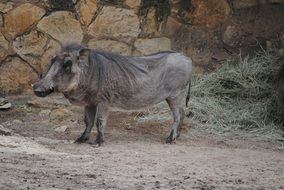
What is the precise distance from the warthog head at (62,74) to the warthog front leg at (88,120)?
0.34 meters

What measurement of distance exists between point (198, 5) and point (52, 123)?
2.57 m

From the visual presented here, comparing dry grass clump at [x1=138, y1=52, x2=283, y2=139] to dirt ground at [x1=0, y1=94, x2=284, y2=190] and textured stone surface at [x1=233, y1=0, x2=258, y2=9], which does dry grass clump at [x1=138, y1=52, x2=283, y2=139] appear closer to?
dirt ground at [x1=0, y1=94, x2=284, y2=190]

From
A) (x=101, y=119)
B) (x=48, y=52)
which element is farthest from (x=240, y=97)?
(x=48, y=52)

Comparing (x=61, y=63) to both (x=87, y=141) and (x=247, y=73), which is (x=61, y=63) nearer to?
(x=87, y=141)

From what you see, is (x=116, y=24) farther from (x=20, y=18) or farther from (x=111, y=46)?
(x=20, y=18)

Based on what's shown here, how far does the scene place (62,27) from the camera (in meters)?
8.12

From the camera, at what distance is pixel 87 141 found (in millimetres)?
6285

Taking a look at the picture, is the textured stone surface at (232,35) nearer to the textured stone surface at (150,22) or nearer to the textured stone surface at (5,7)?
the textured stone surface at (150,22)

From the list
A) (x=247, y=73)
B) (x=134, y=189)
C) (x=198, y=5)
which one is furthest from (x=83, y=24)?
(x=134, y=189)

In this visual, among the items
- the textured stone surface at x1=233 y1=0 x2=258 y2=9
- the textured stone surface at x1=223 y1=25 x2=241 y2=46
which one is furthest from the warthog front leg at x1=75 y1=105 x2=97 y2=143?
the textured stone surface at x1=233 y1=0 x2=258 y2=9

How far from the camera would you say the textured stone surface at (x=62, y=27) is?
806 cm

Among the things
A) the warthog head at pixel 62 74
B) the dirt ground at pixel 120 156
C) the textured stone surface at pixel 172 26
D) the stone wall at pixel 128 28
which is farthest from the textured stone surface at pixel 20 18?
the warthog head at pixel 62 74

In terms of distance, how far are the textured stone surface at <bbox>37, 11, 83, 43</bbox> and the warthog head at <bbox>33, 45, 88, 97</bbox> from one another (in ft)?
6.39

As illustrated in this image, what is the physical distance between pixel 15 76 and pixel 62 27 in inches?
32.6
